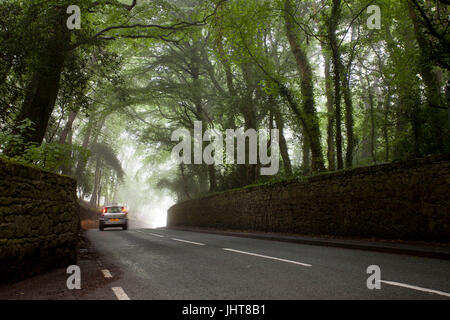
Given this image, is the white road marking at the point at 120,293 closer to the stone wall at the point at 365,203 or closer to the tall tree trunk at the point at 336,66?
the stone wall at the point at 365,203

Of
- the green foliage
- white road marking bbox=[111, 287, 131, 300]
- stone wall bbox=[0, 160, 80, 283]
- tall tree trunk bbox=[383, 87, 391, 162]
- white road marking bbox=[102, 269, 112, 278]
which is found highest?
tall tree trunk bbox=[383, 87, 391, 162]

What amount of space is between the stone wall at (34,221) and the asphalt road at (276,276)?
111 centimetres

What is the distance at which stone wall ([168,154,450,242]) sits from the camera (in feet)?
26.8

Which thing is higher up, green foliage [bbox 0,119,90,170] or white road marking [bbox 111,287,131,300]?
green foliage [bbox 0,119,90,170]

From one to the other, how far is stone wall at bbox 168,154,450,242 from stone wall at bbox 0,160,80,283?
852 centimetres

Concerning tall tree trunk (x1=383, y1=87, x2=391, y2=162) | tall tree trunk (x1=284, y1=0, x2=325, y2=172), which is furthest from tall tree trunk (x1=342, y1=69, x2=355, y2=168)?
tall tree trunk (x1=383, y1=87, x2=391, y2=162)

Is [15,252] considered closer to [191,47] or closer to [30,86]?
[30,86]

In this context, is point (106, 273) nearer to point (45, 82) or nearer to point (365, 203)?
point (45, 82)

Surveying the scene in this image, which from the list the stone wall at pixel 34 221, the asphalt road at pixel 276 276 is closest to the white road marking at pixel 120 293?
the asphalt road at pixel 276 276

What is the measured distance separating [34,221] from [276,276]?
4.32m

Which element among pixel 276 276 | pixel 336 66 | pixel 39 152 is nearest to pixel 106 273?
pixel 39 152

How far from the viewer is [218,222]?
2039 centimetres

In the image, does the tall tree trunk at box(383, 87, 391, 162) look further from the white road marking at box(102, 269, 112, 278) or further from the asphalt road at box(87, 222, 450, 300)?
the white road marking at box(102, 269, 112, 278)
